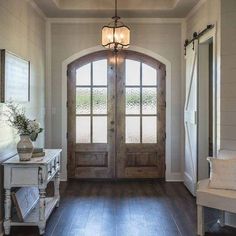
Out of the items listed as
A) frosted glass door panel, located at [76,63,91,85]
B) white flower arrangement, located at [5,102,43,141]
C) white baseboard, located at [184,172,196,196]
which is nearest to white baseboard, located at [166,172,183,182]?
white baseboard, located at [184,172,196,196]

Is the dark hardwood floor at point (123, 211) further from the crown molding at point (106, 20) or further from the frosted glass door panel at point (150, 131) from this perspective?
the crown molding at point (106, 20)

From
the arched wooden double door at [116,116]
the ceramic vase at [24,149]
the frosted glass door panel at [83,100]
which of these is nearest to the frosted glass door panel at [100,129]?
the arched wooden double door at [116,116]

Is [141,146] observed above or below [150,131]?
below

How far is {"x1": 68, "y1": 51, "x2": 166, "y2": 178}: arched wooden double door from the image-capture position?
20.0 feet

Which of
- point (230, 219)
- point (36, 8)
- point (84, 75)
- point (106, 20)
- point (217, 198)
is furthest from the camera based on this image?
point (84, 75)

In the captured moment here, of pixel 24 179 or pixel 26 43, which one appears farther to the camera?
pixel 26 43

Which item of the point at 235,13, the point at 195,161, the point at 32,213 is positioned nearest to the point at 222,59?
the point at 235,13

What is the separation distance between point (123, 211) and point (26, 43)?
103 inches

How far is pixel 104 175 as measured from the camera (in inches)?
242

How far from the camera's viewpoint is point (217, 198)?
11.1 feet

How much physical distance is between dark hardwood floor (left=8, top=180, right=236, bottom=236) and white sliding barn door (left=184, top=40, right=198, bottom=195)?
0.28m

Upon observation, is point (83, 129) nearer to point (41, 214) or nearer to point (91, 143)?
point (91, 143)

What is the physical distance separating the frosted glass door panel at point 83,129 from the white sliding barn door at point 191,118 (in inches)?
67.7

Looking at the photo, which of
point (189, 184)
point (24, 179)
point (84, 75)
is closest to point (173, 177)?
point (189, 184)
